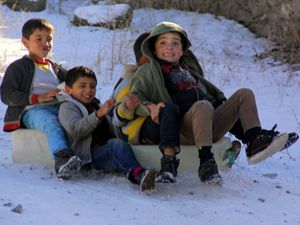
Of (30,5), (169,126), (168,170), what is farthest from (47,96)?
(30,5)

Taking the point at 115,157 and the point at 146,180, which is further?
the point at 115,157

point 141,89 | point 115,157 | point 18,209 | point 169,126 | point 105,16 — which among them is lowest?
point 18,209

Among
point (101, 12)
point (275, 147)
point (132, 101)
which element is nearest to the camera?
point (275, 147)

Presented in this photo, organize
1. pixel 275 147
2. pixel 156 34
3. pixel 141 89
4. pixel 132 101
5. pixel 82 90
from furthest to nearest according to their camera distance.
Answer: pixel 82 90, pixel 156 34, pixel 141 89, pixel 132 101, pixel 275 147

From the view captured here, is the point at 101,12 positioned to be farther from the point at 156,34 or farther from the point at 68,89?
the point at 156,34

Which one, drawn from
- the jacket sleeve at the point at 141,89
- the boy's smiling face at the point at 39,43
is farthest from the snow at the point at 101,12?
the jacket sleeve at the point at 141,89

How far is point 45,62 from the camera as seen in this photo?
4.38 metres

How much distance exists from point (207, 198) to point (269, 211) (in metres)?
0.35

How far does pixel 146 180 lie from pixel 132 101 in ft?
1.73

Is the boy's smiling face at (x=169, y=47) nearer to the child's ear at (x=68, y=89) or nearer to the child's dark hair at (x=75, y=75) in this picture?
the child's dark hair at (x=75, y=75)

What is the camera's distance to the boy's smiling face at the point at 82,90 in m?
Answer: 4.11

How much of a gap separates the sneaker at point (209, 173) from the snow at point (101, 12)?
5.78 m

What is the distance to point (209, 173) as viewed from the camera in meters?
3.50

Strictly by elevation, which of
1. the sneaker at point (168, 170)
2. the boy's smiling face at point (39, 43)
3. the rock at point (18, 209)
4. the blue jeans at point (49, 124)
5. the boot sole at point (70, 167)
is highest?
the boy's smiling face at point (39, 43)
